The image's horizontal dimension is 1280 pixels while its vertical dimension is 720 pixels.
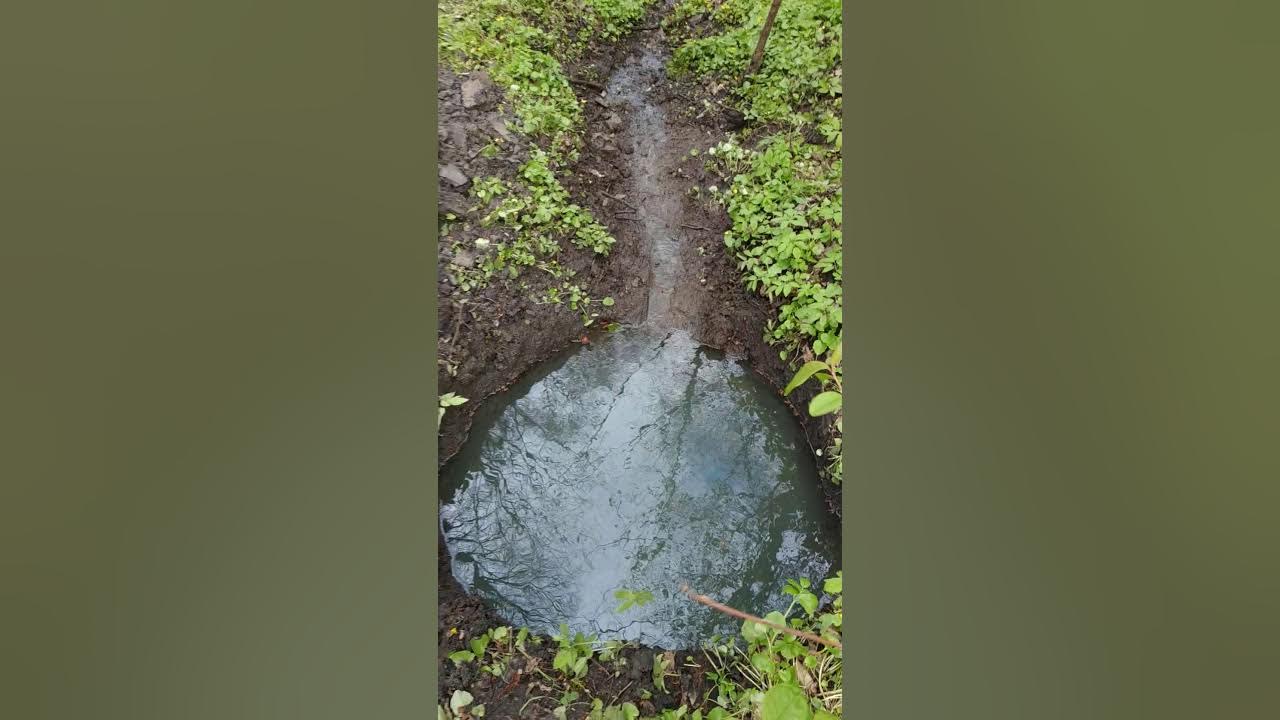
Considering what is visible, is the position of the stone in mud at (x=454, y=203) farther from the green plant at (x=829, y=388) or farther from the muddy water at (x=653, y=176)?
the green plant at (x=829, y=388)

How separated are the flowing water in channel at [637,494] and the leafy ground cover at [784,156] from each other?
13.6 inches

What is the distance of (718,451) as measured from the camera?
295 cm

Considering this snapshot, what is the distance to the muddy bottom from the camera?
264 cm

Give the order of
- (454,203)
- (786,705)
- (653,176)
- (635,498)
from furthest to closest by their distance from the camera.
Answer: (653,176) < (454,203) < (635,498) < (786,705)

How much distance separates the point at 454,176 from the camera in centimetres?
311

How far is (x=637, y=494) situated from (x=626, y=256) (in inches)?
54.0

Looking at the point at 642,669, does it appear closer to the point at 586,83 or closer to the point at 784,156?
the point at 784,156

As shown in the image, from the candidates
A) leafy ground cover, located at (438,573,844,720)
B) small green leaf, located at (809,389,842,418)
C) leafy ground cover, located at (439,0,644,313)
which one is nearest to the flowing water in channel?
leafy ground cover, located at (438,573,844,720)

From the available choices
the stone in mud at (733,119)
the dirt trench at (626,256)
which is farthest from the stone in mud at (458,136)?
the stone in mud at (733,119)

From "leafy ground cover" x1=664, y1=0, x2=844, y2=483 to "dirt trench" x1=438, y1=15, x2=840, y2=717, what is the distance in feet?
0.40

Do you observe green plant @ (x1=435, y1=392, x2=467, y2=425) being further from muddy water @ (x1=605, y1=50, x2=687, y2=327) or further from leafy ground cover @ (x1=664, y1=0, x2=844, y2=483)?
leafy ground cover @ (x1=664, y1=0, x2=844, y2=483)

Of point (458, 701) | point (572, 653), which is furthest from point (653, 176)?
point (458, 701)
